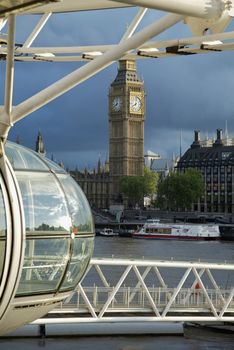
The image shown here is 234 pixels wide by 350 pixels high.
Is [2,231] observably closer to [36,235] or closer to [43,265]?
[36,235]

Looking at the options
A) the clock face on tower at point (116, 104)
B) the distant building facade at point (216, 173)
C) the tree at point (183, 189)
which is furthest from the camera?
the clock face on tower at point (116, 104)

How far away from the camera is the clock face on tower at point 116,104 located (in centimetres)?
13056

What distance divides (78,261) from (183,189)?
108m

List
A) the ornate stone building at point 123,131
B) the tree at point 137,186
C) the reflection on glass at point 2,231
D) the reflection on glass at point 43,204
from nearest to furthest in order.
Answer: the reflection on glass at point 2,231
the reflection on glass at point 43,204
the tree at point 137,186
the ornate stone building at point 123,131

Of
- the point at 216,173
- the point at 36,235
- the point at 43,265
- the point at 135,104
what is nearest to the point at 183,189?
the point at 216,173

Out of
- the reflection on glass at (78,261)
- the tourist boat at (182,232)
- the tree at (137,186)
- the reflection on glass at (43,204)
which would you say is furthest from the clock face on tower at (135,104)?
the reflection on glass at (43,204)

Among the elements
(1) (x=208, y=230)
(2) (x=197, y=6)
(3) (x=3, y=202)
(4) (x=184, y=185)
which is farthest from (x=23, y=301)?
(4) (x=184, y=185)

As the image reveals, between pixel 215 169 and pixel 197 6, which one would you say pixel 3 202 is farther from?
pixel 215 169

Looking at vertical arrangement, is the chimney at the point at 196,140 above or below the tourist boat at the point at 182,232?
above

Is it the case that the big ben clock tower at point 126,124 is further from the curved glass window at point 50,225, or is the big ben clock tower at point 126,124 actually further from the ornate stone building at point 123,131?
the curved glass window at point 50,225

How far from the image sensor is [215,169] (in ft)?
404

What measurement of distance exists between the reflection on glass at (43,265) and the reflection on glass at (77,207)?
0.66ft

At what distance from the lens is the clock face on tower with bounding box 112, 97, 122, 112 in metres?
131

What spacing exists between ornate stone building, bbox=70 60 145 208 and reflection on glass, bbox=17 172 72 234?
122 metres
